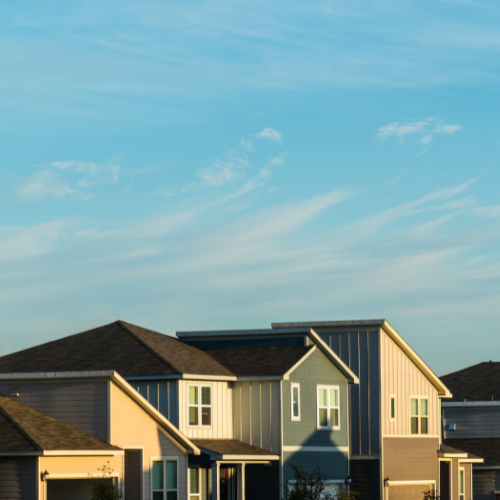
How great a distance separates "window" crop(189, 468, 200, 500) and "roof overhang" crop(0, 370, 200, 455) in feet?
7.83

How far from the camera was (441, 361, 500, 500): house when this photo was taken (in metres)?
48.5

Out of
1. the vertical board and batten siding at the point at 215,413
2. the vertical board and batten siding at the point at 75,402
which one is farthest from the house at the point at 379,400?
the vertical board and batten siding at the point at 75,402

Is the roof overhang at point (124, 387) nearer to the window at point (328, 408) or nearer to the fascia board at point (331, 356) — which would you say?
the window at point (328, 408)

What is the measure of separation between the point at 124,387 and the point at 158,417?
184 cm

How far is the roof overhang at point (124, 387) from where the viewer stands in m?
31.1

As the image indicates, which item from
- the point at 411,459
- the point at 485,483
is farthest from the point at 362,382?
the point at 485,483

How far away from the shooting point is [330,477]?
39094 millimetres

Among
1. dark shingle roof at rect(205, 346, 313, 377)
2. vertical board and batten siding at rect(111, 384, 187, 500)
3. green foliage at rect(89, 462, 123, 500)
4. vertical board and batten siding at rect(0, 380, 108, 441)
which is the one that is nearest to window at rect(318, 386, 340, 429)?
dark shingle roof at rect(205, 346, 313, 377)

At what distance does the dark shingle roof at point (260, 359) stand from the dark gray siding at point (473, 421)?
48.0ft

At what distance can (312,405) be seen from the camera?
39.0m

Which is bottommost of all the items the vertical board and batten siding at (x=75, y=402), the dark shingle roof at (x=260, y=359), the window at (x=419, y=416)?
the window at (x=419, y=416)

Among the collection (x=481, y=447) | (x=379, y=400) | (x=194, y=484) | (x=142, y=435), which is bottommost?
(x=194, y=484)

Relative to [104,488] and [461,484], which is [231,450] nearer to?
[104,488]

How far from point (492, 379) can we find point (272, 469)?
2082cm
